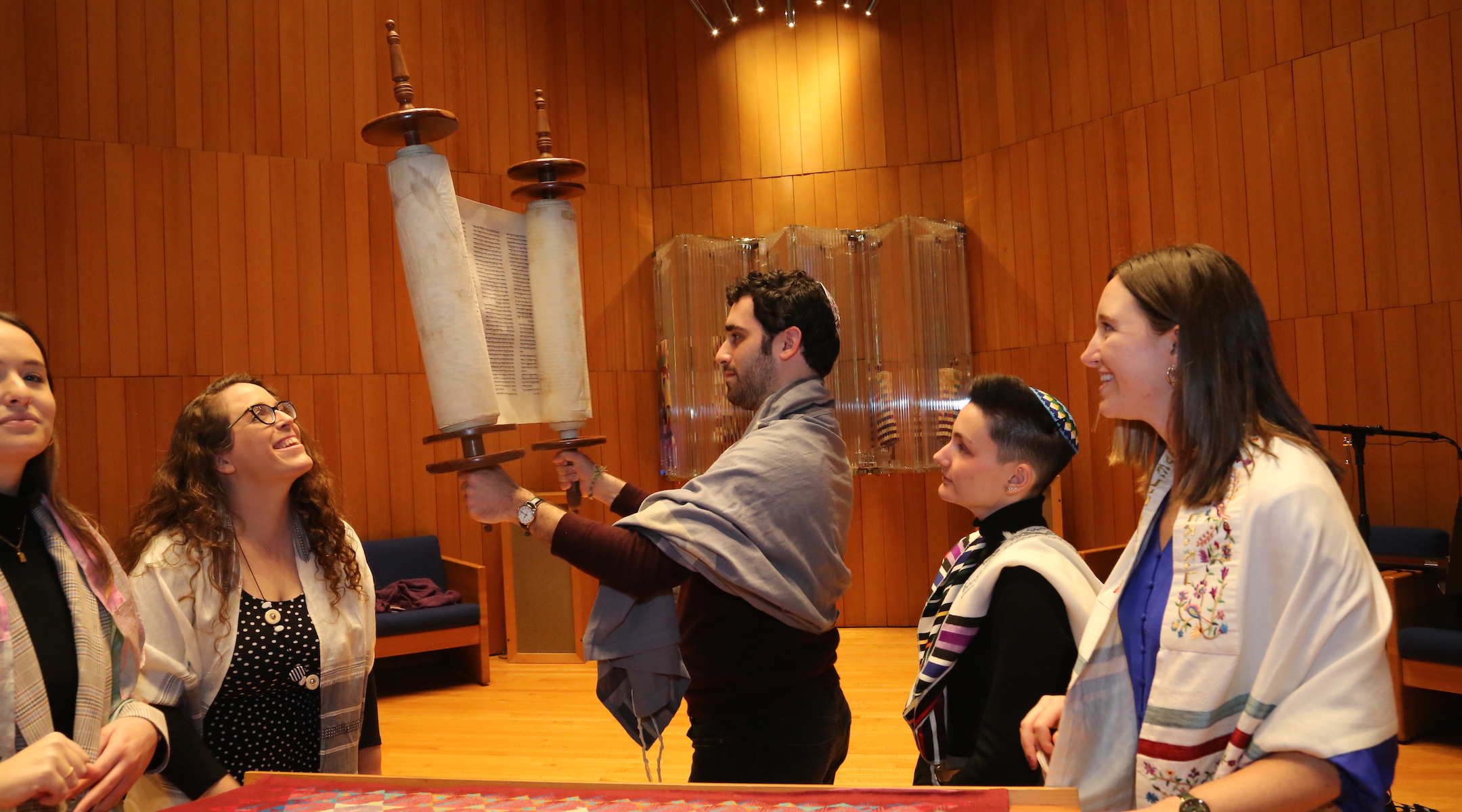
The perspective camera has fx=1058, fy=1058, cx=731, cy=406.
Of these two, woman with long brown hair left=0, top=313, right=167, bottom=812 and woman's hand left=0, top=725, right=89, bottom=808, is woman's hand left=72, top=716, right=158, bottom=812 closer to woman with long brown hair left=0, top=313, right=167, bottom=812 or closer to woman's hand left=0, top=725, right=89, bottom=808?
woman with long brown hair left=0, top=313, right=167, bottom=812

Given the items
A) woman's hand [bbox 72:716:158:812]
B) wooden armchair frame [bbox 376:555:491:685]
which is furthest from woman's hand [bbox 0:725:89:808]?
wooden armchair frame [bbox 376:555:491:685]

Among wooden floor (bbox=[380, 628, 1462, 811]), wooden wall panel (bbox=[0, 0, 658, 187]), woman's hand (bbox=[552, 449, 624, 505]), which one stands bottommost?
wooden floor (bbox=[380, 628, 1462, 811])

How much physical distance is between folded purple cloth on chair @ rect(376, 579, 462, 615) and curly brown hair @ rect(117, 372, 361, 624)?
10.7 feet

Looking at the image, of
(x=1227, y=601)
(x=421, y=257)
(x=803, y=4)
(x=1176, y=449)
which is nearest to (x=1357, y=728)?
(x=1227, y=601)

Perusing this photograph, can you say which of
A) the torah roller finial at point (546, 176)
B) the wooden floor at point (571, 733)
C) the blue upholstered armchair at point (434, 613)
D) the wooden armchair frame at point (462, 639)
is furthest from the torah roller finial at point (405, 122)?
the wooden armchair frame at point (462, 639)

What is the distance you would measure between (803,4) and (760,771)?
19.6ft

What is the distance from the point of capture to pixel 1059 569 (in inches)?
68.2

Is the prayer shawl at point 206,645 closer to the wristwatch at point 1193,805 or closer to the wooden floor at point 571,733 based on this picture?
the wooden floor at point 571,733

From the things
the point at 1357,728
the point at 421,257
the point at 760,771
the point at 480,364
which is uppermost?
the point at 421,257

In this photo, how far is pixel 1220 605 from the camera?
1269 millimetres

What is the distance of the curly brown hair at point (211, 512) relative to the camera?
7.00 ft

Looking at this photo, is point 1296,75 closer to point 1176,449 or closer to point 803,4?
point 803,4

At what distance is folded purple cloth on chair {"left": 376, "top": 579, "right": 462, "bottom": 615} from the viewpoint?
5.55m

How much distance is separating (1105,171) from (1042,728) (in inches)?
206
